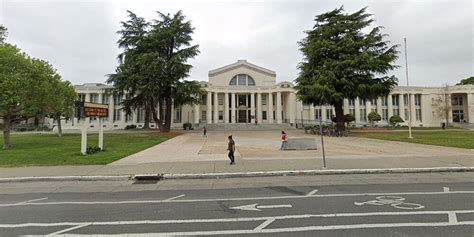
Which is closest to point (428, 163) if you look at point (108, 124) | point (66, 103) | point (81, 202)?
point (81, 202)

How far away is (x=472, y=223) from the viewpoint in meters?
4.50

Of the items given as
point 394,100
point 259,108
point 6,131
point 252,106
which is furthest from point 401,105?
point 6,131

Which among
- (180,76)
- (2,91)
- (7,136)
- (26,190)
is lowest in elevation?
(26,190)

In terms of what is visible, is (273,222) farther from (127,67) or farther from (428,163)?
(127,67)

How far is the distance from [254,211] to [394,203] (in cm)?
323

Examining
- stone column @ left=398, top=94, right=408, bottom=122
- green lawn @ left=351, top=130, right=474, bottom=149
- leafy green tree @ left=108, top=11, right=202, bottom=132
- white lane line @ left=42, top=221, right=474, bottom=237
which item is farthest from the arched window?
white lane line @ left=42, top=221, right=474, bottom=237

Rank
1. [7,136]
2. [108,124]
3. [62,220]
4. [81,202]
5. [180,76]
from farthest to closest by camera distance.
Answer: [108,124], [180,76], [7,136], [81,202], [62,220]

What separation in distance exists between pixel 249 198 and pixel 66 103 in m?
34.5

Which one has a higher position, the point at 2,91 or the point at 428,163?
the point at 2,91

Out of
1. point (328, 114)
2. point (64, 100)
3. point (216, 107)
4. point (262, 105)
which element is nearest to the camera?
point (64, 100)

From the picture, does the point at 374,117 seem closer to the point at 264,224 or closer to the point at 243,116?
the point at 243,116

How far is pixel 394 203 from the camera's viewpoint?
577cm

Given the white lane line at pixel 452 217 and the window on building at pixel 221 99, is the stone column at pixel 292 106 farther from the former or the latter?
the white lane line at pixel 452 217

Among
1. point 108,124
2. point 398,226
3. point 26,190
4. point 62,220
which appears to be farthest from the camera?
point 108,124
